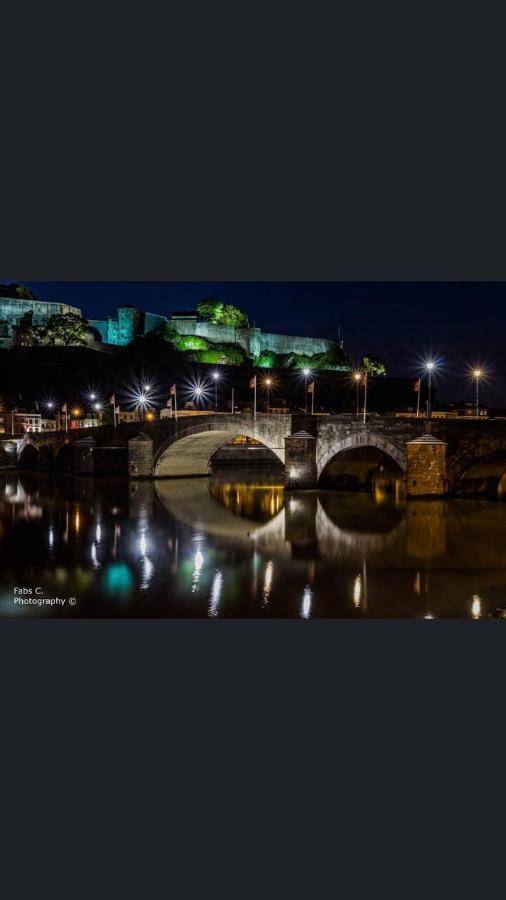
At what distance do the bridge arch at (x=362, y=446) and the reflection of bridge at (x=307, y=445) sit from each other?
32mm

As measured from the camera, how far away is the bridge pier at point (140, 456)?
101ft

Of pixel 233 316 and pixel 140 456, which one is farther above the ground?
pixel 233 316

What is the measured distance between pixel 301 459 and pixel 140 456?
9253 millimetres

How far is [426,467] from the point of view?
21828mm

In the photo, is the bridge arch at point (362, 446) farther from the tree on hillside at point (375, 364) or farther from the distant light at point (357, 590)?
the tree on hillside at point (375, 364)

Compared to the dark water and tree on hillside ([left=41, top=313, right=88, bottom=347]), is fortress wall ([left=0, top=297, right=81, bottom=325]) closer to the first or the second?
tree on hillside ([left=41, top=313, right=88, bottom=347])

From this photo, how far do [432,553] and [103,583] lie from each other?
21.3 ft

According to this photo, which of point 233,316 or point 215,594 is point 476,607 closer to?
point 215,594

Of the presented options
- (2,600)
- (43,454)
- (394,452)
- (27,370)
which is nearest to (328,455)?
(394,452)

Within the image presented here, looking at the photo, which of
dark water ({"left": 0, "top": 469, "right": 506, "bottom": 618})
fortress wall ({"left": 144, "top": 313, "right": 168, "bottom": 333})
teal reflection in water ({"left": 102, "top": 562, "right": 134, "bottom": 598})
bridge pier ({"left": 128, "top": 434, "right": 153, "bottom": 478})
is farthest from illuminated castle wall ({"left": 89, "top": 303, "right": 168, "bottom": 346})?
teal reflection in water ({"left": 102, "top": 562, "right": 134, "bottom": 598})

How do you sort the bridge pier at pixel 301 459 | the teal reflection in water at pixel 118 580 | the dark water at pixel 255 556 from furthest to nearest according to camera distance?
1. the bridge pier at pixel 301 459
2. the teal reflection in water at pixel 118 580
3. the dark water at pixel 255 556

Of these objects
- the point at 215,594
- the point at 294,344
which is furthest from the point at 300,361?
the point at 215,594

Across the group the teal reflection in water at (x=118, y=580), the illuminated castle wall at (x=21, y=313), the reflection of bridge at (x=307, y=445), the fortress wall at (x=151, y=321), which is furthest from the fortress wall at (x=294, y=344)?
the teal reflection in water at (x=118, y=580)

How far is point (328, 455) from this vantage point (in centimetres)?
2459
